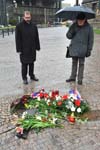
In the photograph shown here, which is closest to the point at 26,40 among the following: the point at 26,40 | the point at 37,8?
the point at 26,40

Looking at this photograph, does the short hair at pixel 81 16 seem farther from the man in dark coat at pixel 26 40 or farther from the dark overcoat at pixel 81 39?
the man in dark coat at pixel 26 40

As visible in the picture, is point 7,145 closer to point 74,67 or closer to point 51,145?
point 51,145

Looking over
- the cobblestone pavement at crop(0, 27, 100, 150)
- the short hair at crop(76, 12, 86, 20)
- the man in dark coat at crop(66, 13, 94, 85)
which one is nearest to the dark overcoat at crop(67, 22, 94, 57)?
the man in dark coat at crop(66, 13, 94, 85)

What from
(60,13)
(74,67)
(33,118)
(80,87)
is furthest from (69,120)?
(60,13)

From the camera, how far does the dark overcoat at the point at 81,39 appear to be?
7.21m

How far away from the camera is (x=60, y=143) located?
4.34 metres

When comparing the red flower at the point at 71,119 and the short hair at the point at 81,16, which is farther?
the short hair at the point at 81,16

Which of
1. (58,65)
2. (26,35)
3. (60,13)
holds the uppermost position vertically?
(60,13)

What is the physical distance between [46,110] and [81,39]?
2.59 meters

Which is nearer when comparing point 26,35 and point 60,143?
point 60,143

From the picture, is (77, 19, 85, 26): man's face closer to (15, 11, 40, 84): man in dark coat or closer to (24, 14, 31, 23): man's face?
(15, 11, 40, 84): man in dark coat

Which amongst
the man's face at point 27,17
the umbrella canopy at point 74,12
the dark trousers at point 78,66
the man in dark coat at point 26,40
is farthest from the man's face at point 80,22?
the man's face at point 27,17

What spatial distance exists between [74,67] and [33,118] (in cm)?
302

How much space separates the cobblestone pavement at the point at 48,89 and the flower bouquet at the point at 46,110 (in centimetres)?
14
